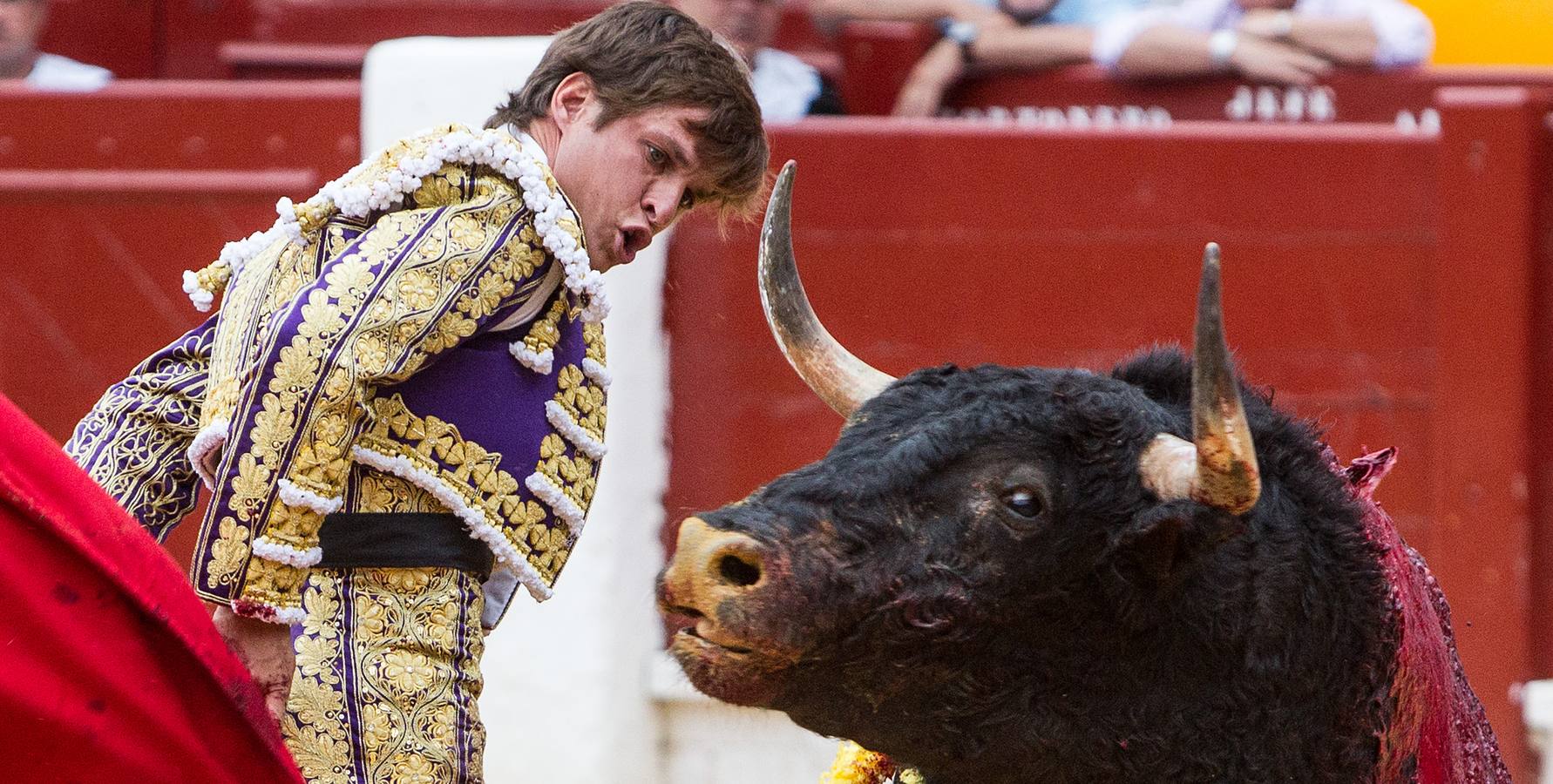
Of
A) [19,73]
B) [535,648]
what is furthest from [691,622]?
[19,73]

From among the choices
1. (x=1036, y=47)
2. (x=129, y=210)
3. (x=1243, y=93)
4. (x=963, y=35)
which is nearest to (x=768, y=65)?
(x=963, y=35)

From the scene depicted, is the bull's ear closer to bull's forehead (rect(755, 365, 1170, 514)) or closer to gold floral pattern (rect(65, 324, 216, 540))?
bull's forehead (rect(755, 365, 1170, 514))

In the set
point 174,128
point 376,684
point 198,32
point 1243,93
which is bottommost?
point 376,684

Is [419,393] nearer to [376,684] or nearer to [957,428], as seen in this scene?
[376,684]

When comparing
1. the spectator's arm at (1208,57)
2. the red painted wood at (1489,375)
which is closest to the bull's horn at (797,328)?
the red painted wood at (1489,375)

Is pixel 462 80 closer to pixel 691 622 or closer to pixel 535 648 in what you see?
pixel 535 648

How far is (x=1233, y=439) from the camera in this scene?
6.01 ft

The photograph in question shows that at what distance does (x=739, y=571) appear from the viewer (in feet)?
6.06

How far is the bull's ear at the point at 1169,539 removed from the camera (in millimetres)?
1923

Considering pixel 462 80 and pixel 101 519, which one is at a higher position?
pixel 462 80

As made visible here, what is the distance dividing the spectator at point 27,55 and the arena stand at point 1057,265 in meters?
0.54

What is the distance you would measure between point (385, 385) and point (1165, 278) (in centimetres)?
253

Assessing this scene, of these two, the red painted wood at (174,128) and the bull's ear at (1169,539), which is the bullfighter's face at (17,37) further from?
the bull's ear at (1169,539)

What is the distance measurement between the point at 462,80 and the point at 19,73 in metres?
1.52
